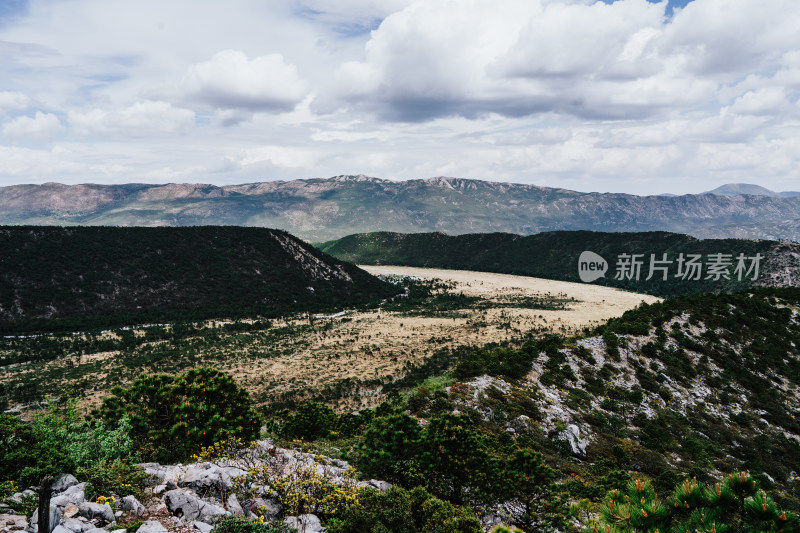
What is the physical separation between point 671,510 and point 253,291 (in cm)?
8658

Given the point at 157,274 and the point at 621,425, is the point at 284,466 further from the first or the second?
the point at 157,274

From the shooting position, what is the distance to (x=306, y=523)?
33.7 ft

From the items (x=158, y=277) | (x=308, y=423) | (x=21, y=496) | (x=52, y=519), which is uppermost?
(x=52, y=519)

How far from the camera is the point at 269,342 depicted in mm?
55938

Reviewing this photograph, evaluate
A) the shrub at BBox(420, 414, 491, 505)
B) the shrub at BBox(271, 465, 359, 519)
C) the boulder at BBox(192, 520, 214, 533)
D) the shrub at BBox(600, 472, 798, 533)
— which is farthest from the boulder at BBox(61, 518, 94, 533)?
the shrub at BBox(600, 472, 798, 533)

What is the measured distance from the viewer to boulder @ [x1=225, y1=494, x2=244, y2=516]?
10336 millimetres

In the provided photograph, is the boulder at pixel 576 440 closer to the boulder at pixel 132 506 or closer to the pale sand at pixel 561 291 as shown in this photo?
the boulder at pixel 132 506

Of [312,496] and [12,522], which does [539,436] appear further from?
[12,522]

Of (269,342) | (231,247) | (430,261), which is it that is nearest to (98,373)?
(269,342)

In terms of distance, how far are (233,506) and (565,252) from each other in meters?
161

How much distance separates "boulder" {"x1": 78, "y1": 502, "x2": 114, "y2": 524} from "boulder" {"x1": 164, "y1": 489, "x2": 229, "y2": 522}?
1389mm

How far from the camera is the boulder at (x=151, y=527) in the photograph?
8.43 meters

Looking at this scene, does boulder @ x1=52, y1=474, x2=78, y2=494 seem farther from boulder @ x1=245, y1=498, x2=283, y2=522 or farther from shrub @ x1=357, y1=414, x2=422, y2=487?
shrub @ x1=357, y1=414, x2=422, y2=487

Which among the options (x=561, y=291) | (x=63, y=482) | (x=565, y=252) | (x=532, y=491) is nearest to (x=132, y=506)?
(x=63, y=482)
